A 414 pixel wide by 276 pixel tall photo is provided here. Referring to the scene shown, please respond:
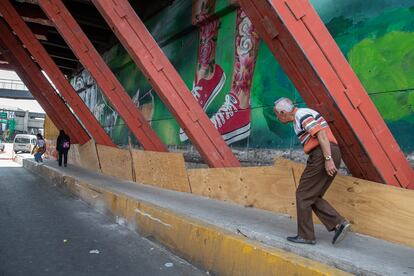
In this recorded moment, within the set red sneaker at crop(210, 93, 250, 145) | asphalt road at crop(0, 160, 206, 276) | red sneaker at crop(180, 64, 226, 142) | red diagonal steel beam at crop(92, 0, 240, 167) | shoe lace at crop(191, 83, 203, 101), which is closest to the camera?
asphalt road at crop(0, 160, 206, 276)

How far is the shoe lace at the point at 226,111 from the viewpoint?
11.5 m

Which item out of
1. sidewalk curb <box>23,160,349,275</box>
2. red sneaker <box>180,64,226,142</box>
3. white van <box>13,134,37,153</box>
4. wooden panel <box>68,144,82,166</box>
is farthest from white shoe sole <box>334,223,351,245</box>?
white van <box>13,134,37,153</box>

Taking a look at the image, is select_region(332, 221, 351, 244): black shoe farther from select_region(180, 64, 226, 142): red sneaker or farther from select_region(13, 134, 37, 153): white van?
select_region(13, 134, 37, 153): white van

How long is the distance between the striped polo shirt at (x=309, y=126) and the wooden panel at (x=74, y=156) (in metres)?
14.5

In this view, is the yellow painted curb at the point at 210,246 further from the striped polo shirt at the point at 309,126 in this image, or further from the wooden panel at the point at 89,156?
the wooden panel at the point at 89,156

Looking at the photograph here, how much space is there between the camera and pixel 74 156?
734 inches

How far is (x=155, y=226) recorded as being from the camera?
252 inches

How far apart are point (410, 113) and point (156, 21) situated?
491 inches

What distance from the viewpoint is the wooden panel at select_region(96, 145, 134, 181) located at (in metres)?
12.0

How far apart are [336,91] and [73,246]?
4.19 m

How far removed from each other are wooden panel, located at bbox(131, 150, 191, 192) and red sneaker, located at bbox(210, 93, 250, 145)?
7.34 ft

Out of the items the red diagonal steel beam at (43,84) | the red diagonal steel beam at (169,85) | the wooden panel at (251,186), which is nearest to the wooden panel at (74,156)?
the red diagonal steel beam at (43,84)

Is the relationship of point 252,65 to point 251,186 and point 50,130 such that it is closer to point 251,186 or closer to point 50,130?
point 251,186

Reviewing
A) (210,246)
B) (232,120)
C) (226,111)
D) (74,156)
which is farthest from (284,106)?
(74,156)
